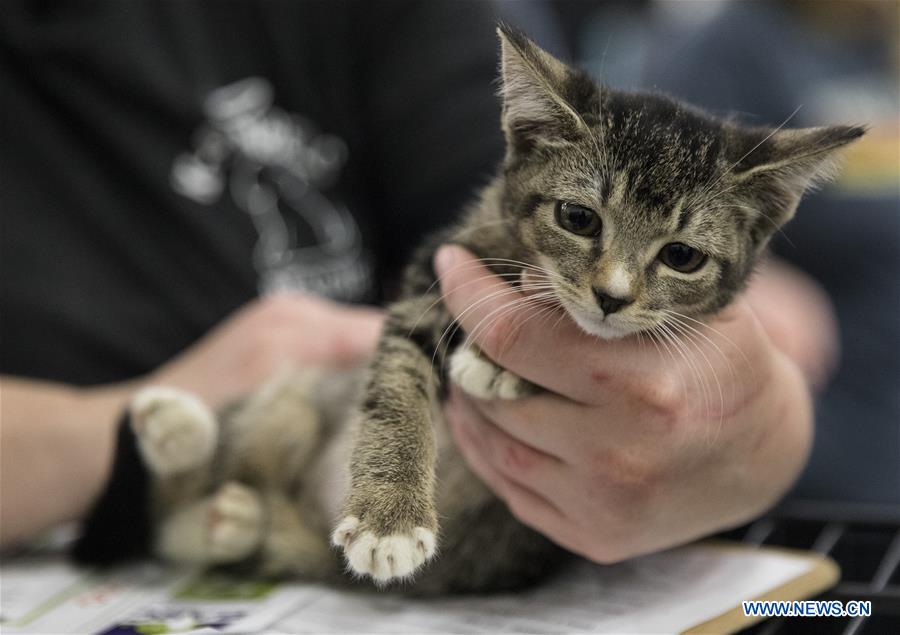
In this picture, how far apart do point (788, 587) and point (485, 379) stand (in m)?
0.51

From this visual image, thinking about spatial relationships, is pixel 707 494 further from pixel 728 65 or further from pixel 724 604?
pixel 728 65

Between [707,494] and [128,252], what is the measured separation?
127cm

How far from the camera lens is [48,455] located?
1331 millimetres

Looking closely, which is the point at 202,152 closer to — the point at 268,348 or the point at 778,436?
the point at 268,348

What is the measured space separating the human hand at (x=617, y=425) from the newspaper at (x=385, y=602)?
83 millimetres

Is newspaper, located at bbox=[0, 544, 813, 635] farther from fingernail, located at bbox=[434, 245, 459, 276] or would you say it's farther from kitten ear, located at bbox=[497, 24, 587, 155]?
kitten ear, located at bbox=[497, 24, 587, 155]

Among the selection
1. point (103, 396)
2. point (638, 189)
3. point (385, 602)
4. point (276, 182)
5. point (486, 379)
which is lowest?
point (385, 602)

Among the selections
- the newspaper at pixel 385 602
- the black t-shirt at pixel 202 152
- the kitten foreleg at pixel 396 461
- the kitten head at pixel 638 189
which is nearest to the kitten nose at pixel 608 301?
the kitten head at pixel 638 189

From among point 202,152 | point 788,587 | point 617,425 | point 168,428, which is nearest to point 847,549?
point 788,587

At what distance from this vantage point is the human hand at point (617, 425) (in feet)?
3.23

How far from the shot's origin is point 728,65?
2.53 meters

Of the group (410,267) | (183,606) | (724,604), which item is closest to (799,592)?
(724,604)

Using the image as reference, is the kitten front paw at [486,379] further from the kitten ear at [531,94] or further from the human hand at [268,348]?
the human hand at [268,348]

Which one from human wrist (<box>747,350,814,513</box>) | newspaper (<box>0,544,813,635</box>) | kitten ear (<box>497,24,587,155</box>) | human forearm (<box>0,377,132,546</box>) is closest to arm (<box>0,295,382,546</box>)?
human forearm (<box>0,377,132,546</box>)
